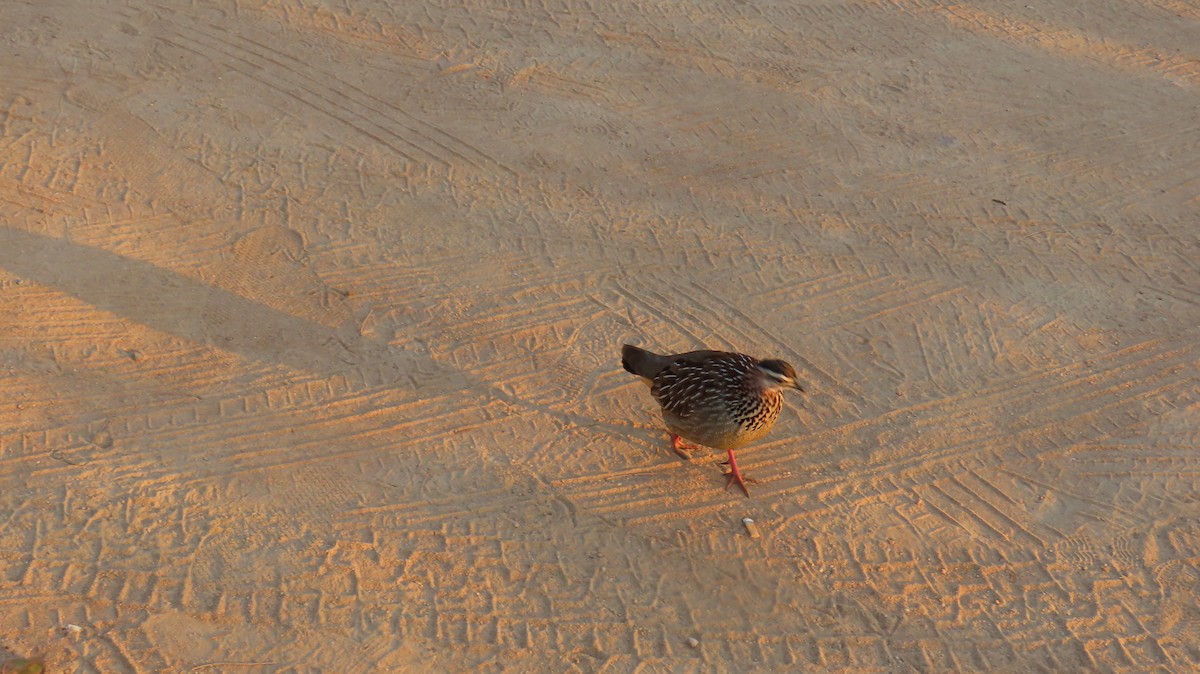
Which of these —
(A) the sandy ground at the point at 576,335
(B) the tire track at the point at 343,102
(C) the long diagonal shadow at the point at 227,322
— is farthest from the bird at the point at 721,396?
(B) the tire track at the point at 343,102

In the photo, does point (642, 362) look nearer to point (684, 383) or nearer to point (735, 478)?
point (684, 383)

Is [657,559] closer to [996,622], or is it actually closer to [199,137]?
[996,622]

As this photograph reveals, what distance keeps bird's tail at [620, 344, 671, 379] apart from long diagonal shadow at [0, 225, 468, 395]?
1053 millimetres

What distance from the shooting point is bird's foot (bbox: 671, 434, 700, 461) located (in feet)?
21.5

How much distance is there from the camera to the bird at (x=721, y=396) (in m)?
6.10

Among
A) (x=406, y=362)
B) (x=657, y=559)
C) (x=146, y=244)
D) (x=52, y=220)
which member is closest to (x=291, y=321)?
(x=406, y=362)

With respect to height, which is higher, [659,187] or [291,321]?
[659,187]

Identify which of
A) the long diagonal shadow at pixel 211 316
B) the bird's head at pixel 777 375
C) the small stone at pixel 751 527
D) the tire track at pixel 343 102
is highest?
the bird's head at pixel 777 375

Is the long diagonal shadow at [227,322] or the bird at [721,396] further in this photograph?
the long diagonal shadow at [227,322]

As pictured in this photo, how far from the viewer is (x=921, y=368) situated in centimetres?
728

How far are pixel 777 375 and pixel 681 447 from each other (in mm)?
854

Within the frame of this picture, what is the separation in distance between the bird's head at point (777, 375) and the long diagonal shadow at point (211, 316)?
1918 mm

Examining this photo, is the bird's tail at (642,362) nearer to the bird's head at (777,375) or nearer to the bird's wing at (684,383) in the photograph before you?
the bird's wing at (684,383)

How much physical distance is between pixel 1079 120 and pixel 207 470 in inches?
339
